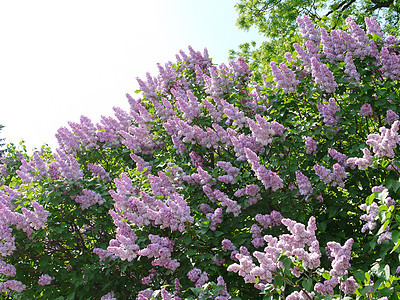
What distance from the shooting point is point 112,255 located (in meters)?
4.94

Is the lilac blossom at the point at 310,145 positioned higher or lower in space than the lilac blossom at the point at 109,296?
higher

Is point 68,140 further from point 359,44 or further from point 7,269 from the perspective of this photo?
point 359,44

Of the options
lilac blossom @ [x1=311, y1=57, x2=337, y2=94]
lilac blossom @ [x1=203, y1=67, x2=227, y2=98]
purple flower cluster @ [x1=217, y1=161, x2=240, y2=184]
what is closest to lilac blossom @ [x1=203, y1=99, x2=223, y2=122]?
lilac blossom @ [x1=203, y1=67, x2=227, y2=98]

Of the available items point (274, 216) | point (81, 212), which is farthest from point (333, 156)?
point (81, 212)

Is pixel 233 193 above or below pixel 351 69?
below

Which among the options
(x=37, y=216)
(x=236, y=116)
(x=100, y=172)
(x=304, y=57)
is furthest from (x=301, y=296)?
(x=100, y=172)

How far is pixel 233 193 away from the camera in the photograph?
503 cm

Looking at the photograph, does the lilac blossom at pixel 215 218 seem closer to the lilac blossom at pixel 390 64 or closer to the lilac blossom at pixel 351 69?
the lilac blossom at pixel 351 69

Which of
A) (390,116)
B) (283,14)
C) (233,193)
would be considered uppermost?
(283,14)

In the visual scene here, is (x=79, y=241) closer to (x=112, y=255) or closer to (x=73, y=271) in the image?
(x=73, y=271)

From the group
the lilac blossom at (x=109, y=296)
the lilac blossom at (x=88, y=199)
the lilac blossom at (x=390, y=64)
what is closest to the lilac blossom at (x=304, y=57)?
the lilac blossom at (x=390, y=64)

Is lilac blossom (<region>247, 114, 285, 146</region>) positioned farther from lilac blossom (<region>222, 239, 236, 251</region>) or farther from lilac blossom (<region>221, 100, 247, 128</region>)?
lilac blossom (<region>222, 239, 236, 251</region>)

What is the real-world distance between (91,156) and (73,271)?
2232 mm

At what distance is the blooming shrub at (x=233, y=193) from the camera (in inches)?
169
